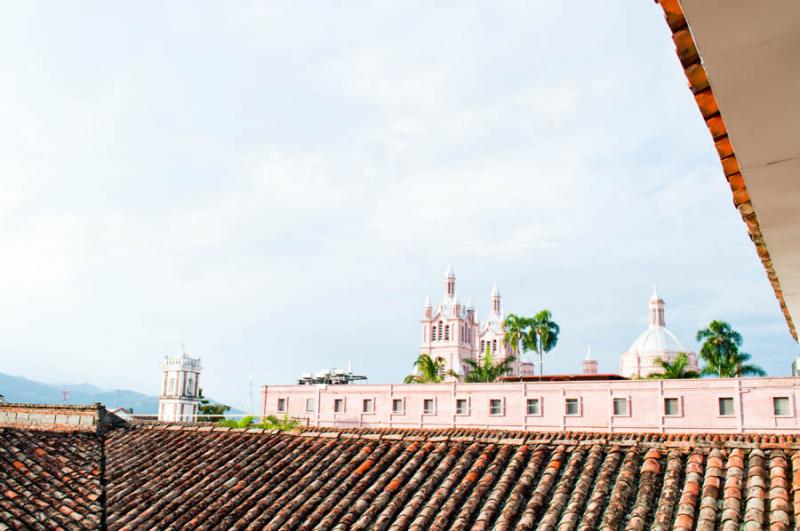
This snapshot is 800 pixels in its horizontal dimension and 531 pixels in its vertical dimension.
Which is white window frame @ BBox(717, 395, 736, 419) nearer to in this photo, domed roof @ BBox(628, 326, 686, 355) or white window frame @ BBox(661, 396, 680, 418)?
white window frame @ BBox(661, 396, 680, 418)

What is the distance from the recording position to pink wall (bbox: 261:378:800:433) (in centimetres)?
4200

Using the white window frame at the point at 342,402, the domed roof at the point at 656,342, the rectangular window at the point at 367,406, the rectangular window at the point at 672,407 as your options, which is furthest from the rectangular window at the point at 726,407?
the domed roof at the point at 656,342

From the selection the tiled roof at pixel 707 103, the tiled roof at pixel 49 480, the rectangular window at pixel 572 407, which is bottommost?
the tiled roof at pixel 49 480

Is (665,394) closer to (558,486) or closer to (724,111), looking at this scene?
(558,486)

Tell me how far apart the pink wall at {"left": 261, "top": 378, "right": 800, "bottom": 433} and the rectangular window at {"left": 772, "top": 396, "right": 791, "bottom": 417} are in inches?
5.7

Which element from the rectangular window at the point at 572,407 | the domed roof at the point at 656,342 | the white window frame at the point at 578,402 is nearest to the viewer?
the white window frame at the point at 578,402

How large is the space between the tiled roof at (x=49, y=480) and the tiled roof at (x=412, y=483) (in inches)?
1.5

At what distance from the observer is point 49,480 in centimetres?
1278

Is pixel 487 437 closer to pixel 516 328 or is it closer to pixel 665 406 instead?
pixel 665 406

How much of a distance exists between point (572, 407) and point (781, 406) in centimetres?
1340

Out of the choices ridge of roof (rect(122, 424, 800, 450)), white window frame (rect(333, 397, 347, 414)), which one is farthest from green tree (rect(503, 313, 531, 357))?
ridge of roof (rect(122, 424, 800, 450))

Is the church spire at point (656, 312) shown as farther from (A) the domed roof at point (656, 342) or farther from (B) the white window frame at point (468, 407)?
(B) the white window frame at point (468, 407)

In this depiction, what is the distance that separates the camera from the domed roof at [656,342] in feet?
323

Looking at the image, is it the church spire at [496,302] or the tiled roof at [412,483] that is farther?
the church spire at [496,302]
